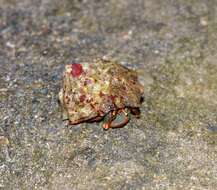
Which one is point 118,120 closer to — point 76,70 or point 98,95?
point 98,95

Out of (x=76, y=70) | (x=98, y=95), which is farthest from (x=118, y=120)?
(x=76, y=70)

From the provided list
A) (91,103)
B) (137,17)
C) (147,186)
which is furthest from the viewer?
(137,17)

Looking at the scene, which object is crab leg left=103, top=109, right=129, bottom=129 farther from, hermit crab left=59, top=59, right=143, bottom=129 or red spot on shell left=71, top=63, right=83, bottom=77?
red spot on shell left=71, top=63, right=83, bottom=77

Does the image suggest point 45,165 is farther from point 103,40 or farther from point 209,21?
point 209,21

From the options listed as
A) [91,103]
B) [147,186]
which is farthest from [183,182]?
[91,103]

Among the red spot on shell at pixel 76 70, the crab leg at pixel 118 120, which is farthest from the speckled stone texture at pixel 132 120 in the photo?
the red spot on shell at pixel 76 70

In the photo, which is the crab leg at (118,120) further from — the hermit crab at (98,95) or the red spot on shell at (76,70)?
the red spot on shell at (76,70)

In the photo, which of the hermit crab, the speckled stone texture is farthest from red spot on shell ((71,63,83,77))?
the speckled stone texture
